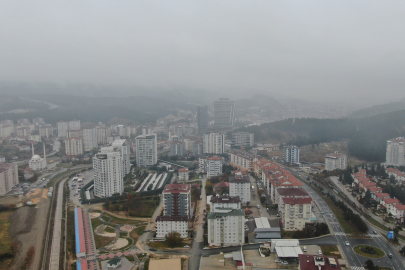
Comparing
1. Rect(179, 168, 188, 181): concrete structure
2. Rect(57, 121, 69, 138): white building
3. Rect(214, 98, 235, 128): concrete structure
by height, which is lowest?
Rect(179, 168, 188, 181): concrete structure

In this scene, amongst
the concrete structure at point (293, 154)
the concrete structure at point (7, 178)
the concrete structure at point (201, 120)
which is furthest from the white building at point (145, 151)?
the concrete structure at point (201, 120)

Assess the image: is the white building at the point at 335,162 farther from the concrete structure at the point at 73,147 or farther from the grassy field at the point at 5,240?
the concrete structure at the point at 73,147

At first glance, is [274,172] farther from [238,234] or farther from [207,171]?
[238,234]

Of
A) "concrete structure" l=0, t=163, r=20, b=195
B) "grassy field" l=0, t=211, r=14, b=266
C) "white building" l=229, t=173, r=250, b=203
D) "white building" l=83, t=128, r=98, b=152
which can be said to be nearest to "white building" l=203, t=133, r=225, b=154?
"white building" l=83, t=128, r=98, b=152

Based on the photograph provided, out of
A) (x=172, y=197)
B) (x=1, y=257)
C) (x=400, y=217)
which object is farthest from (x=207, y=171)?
(x=1, y=257)

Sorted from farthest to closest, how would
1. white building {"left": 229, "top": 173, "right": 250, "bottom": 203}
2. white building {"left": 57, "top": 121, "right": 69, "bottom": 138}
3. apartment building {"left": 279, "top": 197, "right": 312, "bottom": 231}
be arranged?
1. white building {"left": 57, "top": 121, "right": 69, "bottom": 138}
2. white building {"left": 229, "top": 173, "right": 250, "bottom": 203}
3. apartment building {"left": 279, "top": 197, "right": 312, "bottom": 231}

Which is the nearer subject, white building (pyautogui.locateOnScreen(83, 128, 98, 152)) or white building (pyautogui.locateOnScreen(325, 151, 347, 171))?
white building (pyautogui.locateOnScreen(325, 151, 347, 171))

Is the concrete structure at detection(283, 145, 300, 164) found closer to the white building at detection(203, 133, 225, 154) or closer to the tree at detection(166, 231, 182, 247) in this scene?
the white building at detection(203, 133, 225, 154)
